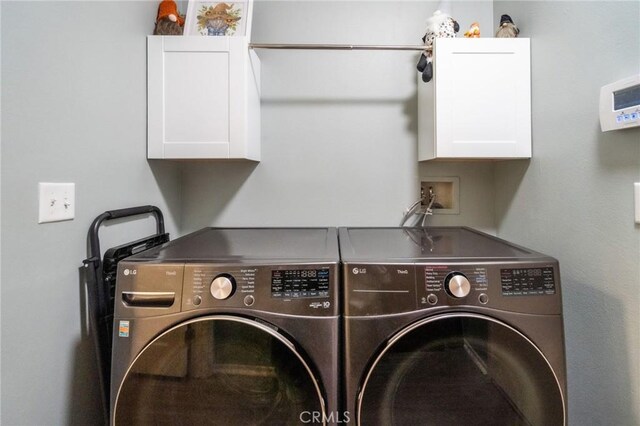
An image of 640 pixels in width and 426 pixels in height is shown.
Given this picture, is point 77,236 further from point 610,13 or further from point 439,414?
point 610,13

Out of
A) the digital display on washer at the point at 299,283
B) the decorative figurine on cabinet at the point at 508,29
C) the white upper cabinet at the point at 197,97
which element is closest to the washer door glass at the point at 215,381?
the digital display on washer at the point at 299,283

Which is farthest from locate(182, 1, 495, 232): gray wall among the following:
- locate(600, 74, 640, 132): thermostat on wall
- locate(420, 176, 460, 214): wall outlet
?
locate(600, 74, 640, 132): thermostat on wall

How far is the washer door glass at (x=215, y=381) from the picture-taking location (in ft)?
2.81

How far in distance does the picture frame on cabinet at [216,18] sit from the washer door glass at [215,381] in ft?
4.04

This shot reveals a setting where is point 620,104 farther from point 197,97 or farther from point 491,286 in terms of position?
point 197,97

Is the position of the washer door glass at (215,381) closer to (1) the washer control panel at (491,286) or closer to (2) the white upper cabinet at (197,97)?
(1) the washer control panel at (491,286)

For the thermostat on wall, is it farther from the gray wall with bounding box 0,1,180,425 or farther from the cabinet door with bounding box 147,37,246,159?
the gray wall with bounding box 0,1,180,425

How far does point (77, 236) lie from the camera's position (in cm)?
98

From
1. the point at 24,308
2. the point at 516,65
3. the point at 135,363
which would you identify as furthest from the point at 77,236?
the point at 516,65

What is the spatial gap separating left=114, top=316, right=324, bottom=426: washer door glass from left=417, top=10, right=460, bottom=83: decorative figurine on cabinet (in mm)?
1267

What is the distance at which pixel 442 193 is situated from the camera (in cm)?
168

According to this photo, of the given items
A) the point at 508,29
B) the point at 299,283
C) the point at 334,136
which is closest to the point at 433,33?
the point at 508,29

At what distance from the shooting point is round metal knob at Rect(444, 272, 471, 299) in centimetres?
86

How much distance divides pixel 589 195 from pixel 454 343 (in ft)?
2.29
